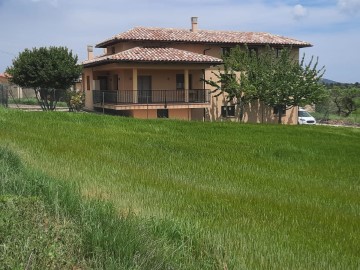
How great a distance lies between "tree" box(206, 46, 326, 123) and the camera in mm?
41562

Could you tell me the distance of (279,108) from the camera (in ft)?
146

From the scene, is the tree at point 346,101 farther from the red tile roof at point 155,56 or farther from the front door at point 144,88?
the front door at point 144,88

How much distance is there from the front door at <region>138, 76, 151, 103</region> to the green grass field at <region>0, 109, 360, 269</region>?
49.4 feet

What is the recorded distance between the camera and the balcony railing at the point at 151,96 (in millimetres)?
37000

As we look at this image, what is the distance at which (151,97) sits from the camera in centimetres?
3831

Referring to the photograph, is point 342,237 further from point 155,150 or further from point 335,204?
point 155,150

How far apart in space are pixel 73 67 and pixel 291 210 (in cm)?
3702

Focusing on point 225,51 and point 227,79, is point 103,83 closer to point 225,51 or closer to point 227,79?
point 227,79

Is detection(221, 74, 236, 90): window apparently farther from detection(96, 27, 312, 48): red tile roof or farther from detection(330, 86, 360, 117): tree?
detection(330, 86, 360, 117): tree

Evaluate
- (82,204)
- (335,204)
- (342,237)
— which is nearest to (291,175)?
(335,204)

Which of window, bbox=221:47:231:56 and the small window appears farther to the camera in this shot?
the small window

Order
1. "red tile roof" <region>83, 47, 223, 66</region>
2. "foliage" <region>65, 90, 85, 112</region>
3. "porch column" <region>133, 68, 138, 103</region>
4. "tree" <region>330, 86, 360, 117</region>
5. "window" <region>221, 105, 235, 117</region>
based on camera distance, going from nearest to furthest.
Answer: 1. "red tile roof" <region>83, 47, 223, 66</region>
2. "porch column" <region>133, 68, 138, 103</region>
3. "foliage" <region>65, 90, 85, 112</region>
4. "window" <region>221, 105, 235, 117</region>
5. "tree" <region>330, 86, 360, 117</region>

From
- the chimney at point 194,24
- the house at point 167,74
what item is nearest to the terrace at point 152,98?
the house at point 167,74

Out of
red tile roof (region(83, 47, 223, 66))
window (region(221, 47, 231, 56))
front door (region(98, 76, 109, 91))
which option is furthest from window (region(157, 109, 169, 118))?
window (region(221, 47, 231, 56))
